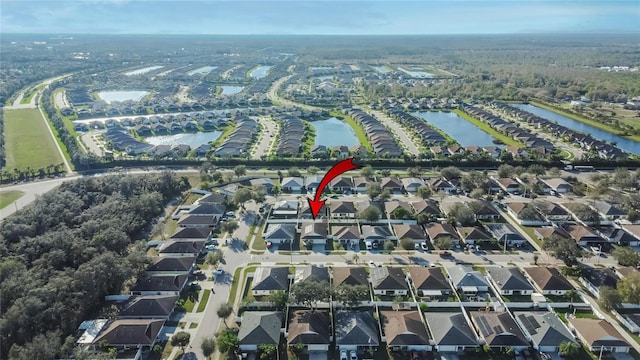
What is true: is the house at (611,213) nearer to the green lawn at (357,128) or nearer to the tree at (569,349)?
the tree at (569,349)

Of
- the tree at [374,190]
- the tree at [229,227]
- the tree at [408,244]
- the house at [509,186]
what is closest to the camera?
the tree at [408,244]

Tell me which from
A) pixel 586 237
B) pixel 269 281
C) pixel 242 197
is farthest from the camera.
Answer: pixel 242 197

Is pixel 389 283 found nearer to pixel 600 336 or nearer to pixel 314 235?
pixel 314 235

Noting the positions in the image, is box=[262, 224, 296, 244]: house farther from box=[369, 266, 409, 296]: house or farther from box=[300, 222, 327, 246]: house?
box=[369, 266, 409, 296]: house

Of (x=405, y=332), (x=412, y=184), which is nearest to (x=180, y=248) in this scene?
(x=405, y=332)

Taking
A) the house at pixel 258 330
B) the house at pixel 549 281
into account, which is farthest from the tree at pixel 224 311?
the house at pixel 549 281

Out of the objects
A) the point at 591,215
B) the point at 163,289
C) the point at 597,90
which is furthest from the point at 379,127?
the point at 597,90
